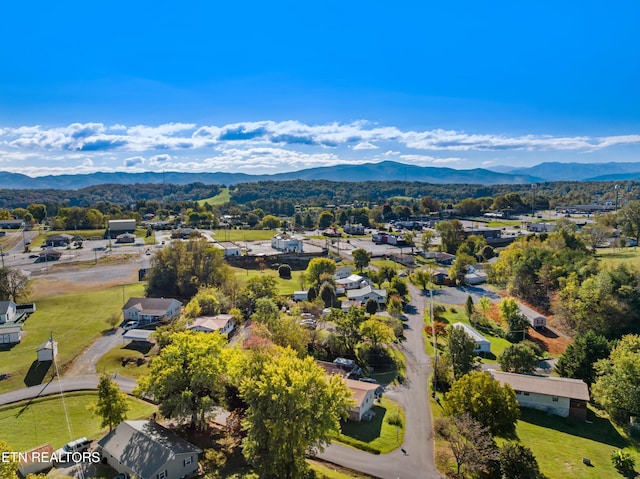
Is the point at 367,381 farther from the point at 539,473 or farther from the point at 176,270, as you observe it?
the point at 176,270

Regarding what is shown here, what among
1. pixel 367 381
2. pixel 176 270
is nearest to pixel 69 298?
pixel 176 270

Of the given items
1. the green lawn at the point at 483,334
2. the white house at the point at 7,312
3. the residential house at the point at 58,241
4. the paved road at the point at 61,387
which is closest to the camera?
the paved road at the point at 61,387

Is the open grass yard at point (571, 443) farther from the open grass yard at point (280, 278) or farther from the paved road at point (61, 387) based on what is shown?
the open grass yard at point (280, 278)

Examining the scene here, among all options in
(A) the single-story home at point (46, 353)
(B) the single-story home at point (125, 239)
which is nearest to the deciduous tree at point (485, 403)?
(A) the single-story home at point (46, 353)

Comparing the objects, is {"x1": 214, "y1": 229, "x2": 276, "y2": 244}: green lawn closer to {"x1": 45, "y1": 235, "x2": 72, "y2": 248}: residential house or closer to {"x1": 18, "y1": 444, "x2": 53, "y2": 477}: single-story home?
{"x1": 45, "y1": 235, "x2": 72, "y2": 248}: residential house

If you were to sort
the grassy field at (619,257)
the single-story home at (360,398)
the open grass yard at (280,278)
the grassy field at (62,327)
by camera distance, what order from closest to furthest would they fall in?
the single-story home at (360,398) → the grassy field at (62,327) → the grassy field at (619,257) → the open grass yard at (280,278)

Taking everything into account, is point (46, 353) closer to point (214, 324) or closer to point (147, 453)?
point (214, 324)

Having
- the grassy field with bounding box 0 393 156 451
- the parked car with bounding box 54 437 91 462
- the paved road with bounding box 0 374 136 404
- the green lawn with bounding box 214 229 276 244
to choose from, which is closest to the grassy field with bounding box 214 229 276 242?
the green lawn with bounding box 214 229 276 244

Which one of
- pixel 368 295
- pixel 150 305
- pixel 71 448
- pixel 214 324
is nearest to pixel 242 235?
pixel 368 295
